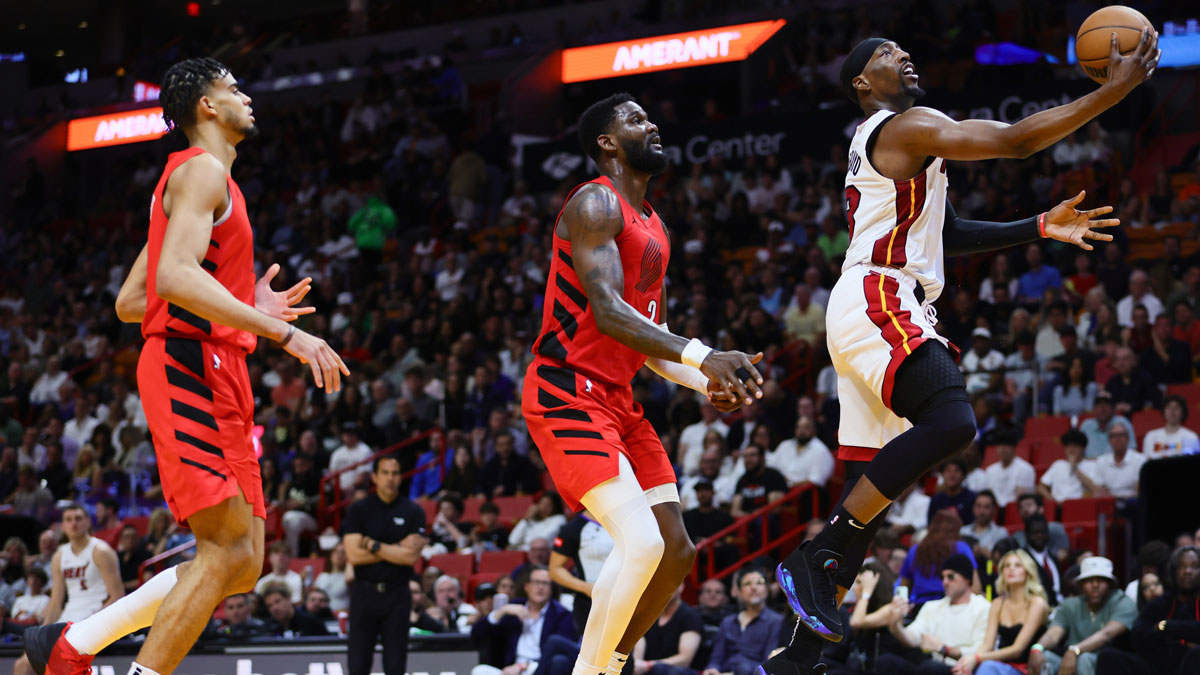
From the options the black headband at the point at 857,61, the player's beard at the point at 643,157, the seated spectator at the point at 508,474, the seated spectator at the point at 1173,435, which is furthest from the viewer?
the seated spectator at the point at 508,474

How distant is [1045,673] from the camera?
961 cm

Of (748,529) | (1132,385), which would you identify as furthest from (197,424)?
(1132,385)

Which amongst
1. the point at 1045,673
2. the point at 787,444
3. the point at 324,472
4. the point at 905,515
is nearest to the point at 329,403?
the point at 324,472

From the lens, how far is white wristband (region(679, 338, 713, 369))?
4941 mm

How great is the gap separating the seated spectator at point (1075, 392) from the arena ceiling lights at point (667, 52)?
1034 cm

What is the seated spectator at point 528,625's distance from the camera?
35.8 ft

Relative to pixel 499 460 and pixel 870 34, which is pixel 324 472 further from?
pixel 870 34

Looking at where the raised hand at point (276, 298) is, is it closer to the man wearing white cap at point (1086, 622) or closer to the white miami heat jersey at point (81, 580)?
the man wearing white cap at point (1086, 622)

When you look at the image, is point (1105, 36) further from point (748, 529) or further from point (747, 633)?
point (748, 529)

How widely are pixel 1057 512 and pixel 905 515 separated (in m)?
1.36

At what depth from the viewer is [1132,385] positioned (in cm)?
1314

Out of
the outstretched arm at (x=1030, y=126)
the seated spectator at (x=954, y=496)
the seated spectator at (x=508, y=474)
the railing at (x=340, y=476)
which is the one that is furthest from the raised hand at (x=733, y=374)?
the railing at (x=340, y=476)

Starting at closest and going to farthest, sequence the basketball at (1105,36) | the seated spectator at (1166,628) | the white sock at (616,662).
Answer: the basketball at (1105,36) < the white sock at (616,662) < the seated spectator at (1166,628)

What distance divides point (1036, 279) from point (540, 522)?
6.24 meters
